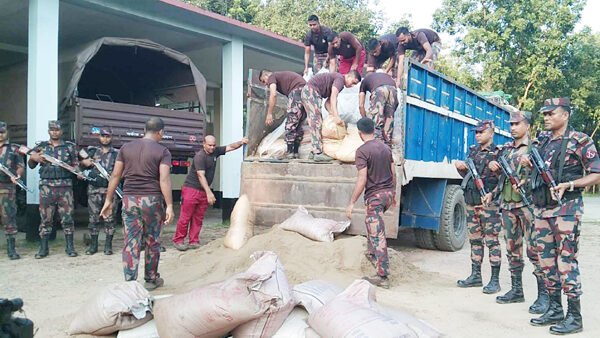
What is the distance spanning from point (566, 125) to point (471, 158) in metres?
1.16

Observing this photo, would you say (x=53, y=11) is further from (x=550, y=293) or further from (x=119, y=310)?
(x=550, y=293)

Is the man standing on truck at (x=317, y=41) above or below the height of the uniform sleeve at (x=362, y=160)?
above

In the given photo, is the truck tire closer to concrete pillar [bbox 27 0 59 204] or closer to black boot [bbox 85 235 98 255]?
black boot [bbox 85 235 98 255]

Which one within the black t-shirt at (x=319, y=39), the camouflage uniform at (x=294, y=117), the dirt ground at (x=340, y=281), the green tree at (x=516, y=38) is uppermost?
the green tree at (x=516, y=38)

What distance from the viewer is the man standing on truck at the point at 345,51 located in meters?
6.75

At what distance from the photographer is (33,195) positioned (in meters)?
6.01

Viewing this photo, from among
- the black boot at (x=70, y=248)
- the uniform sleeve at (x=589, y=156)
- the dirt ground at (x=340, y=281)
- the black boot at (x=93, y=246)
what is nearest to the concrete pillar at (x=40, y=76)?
the black boot at (x=70, y=248)

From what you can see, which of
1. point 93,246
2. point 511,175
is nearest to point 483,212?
point 511,175

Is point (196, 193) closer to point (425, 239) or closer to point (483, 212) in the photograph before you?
point (425, 239)

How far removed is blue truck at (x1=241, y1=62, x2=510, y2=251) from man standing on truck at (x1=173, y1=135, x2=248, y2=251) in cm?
57

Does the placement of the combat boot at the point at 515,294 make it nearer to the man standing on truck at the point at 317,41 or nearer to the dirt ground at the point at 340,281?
the dirt ground at the point at 340,281

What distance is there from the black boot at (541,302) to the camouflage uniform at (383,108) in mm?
1953

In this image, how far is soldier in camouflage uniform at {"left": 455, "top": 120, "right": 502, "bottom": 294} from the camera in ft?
13.9

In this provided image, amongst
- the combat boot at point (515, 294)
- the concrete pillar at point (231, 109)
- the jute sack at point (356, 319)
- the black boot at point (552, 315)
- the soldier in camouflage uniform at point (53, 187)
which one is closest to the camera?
the jute sack at point (356, 319)
